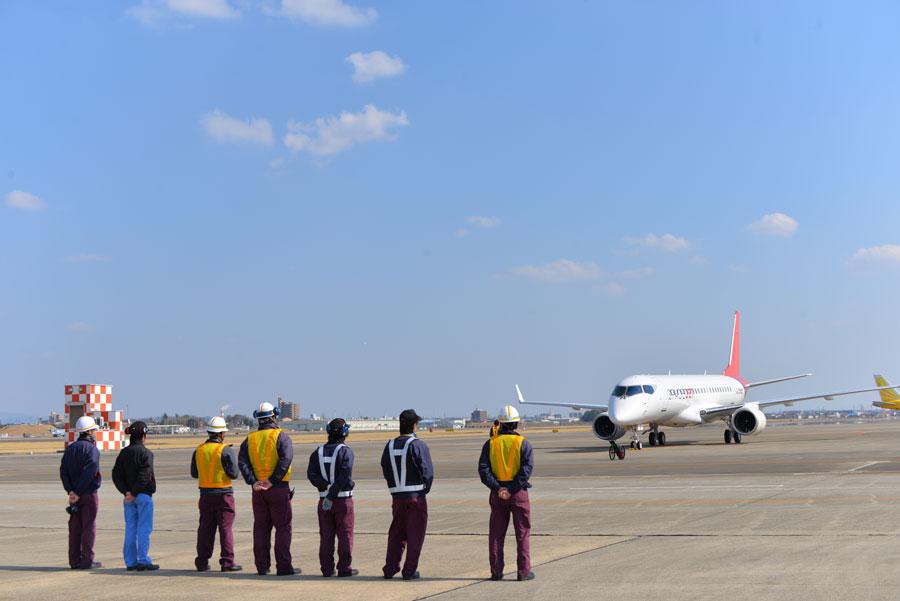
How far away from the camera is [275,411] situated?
11914mm

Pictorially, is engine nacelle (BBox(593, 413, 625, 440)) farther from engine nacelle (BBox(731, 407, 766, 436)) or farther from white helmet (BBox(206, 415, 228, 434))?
white helmet (BBox(206, 415, 228, 434))

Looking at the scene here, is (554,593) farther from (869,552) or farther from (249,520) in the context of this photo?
(249,520)

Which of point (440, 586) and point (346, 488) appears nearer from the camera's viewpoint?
point (440, 586)

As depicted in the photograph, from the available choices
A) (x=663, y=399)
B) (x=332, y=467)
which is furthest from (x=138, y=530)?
(x=663, y=399)

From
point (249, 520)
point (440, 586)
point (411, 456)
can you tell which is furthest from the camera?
point (249, 520)

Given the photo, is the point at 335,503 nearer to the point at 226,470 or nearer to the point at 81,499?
the point at 226,470

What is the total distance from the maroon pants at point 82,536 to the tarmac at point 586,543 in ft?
0.92

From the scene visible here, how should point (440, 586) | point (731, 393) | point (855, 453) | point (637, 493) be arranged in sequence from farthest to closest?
1. point (731, 393)
2. point (855, 453)
3. point (637, 493)
4. point (440, 586)

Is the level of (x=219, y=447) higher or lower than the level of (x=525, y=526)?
higher

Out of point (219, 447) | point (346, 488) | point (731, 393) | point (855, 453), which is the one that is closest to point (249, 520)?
point (219, 447)

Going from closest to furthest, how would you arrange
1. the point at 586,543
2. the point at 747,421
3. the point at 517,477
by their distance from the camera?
the point at 517,477 < the point at 586,543 < the point at 747,421

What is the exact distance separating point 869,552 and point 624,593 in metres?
3.96

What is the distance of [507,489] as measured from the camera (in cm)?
1068

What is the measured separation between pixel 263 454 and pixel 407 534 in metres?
2.10
